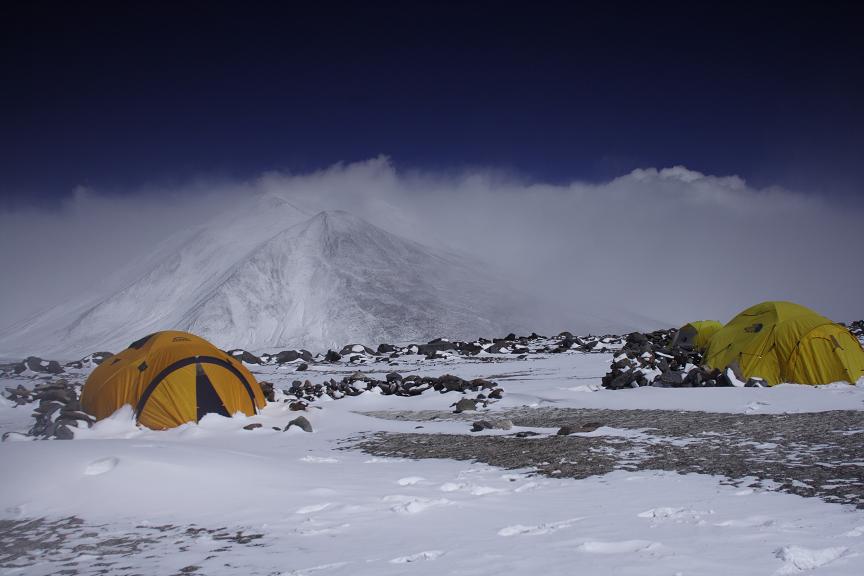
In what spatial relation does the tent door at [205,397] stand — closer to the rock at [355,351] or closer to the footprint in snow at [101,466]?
the footprint in snow at [101,466]

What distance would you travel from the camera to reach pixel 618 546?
14.8ft

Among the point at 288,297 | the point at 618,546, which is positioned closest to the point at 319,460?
the point at 618,546

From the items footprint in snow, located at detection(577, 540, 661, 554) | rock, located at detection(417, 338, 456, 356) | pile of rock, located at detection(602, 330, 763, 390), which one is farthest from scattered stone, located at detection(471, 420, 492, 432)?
rock, located at detection(417, 338, 456, 356)

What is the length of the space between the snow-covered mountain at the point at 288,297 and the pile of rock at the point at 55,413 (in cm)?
2594

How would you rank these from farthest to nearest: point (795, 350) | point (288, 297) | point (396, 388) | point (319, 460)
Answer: point (288, 297) → point (396, 388) → point (795, 350) → point (319, 460)

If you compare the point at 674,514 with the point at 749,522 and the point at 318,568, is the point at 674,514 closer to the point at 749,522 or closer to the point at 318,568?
the point at 749,522

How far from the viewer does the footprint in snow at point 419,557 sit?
4.44 m

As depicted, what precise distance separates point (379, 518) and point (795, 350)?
1419 centimetres

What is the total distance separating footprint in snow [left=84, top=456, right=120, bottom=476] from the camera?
21.7ft

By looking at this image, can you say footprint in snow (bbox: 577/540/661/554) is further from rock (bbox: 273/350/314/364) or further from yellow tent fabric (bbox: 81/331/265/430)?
rock (bbox: 273/350/314/364)

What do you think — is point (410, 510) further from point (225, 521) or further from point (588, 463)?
point (588, 463)

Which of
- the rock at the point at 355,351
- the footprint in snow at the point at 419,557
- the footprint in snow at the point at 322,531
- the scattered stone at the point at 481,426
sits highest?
the rock at the point at 355,351

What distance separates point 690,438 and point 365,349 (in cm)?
2591

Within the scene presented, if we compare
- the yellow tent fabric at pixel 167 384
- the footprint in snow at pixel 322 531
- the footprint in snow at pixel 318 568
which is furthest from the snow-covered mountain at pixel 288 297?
the footprint in snow at pixel 318 568
